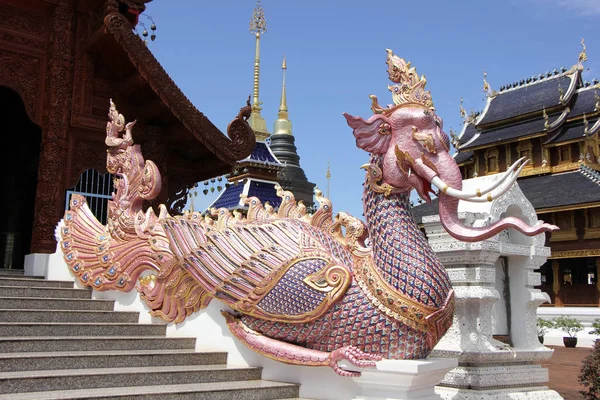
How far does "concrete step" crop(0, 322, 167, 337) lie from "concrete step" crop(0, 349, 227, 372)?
44cm

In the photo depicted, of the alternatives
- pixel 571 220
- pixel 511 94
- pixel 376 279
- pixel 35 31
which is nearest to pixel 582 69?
pixel 511 94

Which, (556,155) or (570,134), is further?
(556,155)

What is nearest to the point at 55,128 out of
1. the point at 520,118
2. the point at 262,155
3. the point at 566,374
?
the point at 566,374

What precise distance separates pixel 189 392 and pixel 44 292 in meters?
2.35

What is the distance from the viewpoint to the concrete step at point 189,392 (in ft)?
10.6

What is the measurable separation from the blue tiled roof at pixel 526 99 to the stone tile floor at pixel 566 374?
12.6 metres

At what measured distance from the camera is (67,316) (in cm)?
471

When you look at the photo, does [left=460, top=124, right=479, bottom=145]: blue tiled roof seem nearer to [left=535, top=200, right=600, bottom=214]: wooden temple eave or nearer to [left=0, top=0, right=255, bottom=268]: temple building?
[left=535, top=200, right=600, bottom=214]: wooden temple eave

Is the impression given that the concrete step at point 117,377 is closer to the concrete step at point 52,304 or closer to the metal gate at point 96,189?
the concrete step at point 52,304

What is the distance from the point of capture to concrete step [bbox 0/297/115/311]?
4.70m

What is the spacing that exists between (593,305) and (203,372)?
56.9ft

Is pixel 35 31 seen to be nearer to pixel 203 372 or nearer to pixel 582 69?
pixel 203 372

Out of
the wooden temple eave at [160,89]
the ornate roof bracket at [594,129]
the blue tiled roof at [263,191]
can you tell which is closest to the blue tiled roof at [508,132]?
the ornate roof bracket at [594,129]

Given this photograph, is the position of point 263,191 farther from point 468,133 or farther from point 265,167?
point 468,133
